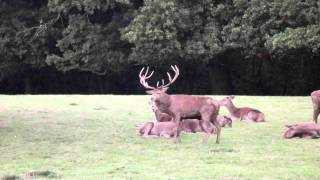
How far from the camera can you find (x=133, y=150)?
10266 millimetres

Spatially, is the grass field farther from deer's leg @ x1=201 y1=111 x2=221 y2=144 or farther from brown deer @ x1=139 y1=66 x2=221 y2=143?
brown deer @ x1=139 y1=66 x2=221 y2=143

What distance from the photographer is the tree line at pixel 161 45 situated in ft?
92.6

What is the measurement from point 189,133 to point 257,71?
2286 cm

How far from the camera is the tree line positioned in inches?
1112

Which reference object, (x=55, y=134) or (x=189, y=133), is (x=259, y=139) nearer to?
(x=189, y=133)

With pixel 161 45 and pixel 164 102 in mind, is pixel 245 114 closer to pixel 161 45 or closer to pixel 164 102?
pixel 164 102

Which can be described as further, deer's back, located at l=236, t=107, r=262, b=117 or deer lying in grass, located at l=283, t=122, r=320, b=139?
deer's back, located at l=236, t=107, r=262, b=117

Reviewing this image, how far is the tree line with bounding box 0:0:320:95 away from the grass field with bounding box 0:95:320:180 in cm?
1217

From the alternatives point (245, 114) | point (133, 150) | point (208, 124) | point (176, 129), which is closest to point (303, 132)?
point (208, 124)

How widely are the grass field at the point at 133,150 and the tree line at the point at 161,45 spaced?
12175mm

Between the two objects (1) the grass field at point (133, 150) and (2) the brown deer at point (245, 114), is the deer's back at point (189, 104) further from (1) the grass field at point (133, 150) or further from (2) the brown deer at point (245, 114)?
(2) the brown deer at point (245, 114)

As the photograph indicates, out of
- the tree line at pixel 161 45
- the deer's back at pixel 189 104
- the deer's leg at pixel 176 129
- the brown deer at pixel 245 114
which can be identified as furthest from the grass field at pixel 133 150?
the tree line at pixel 161 45

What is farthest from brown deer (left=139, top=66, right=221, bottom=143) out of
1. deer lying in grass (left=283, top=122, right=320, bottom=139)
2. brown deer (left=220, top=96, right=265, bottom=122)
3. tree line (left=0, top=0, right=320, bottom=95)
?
tree line (left=0, top=0, right=320, bottom=95)

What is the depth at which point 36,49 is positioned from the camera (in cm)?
3167
